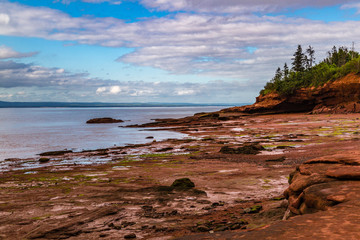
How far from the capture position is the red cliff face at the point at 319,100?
66.1m

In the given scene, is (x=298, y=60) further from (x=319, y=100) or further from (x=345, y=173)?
(x=345, y=173)

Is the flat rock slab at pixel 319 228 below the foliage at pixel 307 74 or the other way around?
below

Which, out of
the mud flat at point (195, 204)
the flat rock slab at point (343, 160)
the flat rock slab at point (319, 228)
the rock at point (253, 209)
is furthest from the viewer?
the rock at point (253, 209)

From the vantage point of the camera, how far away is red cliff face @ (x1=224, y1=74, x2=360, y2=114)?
6612cm

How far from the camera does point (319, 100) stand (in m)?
74.3

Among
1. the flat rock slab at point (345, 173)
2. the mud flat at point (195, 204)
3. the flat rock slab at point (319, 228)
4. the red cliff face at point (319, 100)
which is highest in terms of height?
the red cliff face at point (319, 100)

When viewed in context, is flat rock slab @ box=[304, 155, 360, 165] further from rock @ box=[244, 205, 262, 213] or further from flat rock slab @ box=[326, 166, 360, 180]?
rock @ box=[244, 205, 262, 213]

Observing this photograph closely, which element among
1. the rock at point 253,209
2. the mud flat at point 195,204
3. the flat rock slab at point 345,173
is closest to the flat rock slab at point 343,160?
the mud flat at point 195,204

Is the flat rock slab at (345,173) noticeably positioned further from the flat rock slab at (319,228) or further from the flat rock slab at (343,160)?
the flat rock slab at (319,228)

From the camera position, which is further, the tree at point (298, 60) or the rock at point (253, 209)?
the tree at point (298, 60)

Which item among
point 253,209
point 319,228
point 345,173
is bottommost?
point 253,209

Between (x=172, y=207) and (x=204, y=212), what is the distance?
1.23 metres

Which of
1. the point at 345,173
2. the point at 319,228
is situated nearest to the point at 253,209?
the point at 345,173

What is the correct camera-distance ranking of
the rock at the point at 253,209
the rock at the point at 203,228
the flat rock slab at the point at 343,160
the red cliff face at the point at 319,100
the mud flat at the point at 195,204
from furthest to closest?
the red cliff face at the point at 319,100, the rock at the point at 253,209, the flat rock slab at the point at 343,160, the rock at the point at 203,228, the mud flat at the point at 195,204
